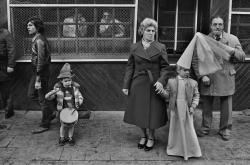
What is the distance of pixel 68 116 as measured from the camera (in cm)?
610

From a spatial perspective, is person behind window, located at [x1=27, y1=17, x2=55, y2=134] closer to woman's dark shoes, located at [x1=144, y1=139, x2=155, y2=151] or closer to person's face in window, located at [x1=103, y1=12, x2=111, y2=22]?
person's face in window, located at [x1=103, y1=12, x2=111, y2=22]

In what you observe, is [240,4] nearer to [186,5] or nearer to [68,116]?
[186,5]

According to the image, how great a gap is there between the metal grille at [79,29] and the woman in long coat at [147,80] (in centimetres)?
176

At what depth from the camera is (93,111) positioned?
7.77m

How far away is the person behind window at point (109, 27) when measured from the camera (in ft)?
24.6

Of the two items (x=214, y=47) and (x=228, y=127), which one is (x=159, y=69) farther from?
(x=228, y=127)

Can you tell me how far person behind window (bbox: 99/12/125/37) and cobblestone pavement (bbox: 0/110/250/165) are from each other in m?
1.67

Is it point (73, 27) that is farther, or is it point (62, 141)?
point (73, 27)

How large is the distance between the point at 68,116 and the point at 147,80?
4.54ft

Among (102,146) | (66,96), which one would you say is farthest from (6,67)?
(102,146)

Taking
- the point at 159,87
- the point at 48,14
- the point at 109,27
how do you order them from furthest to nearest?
the point at 109,27 → the point at 48,14 → the point at 159,87

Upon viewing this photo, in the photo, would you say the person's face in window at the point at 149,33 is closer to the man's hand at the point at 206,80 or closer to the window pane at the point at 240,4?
the man's hand at the point at 206,80

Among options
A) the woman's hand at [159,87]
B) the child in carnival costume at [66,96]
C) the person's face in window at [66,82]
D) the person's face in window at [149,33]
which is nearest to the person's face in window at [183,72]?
the woman's hand at [159,87]

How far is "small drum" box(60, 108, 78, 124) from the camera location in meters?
6.05
